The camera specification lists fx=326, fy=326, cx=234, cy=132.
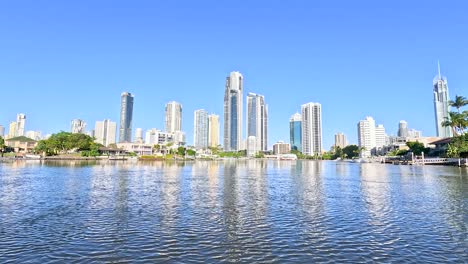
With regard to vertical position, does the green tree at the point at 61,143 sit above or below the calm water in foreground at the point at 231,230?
above

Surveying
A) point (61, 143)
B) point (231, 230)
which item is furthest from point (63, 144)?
point (231, 230)

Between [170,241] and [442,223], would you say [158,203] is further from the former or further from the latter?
[442,223]

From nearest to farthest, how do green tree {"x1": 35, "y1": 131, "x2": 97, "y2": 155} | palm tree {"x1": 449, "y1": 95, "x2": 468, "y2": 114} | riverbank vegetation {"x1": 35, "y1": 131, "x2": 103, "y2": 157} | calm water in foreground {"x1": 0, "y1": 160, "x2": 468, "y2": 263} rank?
calm water in foreground {"x1": 0, "y1": 160, "x2": 468, "y2": 263}, palm tree {"x1": 449, "y1": 95, "x2": 468, "y2": 114}, green tree {"x1": 35, "y1": 131, "x2": 97, "y2": 155}, riverbank vegetation {"x1": 35, "y1": 131, "x2": 103, "y2": 157}

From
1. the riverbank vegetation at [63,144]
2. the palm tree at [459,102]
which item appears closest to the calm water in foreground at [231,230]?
the palm tree at [459,102]

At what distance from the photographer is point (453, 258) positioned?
13.6m

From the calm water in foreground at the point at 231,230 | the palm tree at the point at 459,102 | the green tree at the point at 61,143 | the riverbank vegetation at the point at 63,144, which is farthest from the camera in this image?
the riverbank vegetation at the point at 63,144

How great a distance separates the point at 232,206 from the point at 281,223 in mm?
6966

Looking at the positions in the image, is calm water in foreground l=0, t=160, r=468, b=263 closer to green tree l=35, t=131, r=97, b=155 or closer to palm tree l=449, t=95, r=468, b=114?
palm tree l=449, t=95, r=468, b=114

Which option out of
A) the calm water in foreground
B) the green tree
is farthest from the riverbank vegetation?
the calm water in foreground

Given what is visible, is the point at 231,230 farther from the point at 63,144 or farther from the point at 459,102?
the point at 63,144

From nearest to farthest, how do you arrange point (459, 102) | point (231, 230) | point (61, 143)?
1. point (231, 230)
2. point (459, 102)
3. point (61, 143)

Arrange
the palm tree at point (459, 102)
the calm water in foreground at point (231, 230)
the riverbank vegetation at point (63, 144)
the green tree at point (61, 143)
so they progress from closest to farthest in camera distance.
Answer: the calm water in foreground at point (231, 230) → the palm tree at point (459, 102) → the green tree at point (61, 143) → the riverbank vegetation at point (63, 144)

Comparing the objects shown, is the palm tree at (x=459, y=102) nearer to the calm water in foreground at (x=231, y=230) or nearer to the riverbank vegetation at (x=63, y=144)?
the calm water in foreground at (x=231, y=230)

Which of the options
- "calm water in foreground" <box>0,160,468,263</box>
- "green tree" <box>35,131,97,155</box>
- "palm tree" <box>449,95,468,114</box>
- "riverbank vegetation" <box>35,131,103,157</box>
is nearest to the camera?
"calm water in foreground" <box>0,160,468,263</box>
